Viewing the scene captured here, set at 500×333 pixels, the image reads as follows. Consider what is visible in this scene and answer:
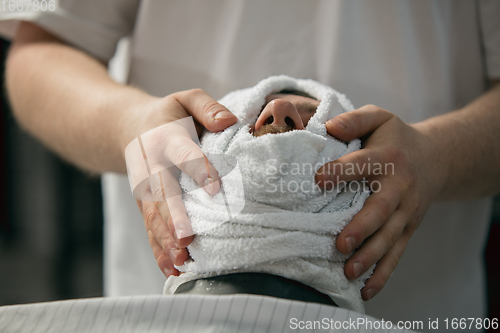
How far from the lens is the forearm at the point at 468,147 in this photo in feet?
1.67

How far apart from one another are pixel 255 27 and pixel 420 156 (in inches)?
13.2

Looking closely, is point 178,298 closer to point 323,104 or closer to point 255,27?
point 323,104


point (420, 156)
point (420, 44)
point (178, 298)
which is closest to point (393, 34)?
point (420, 44)

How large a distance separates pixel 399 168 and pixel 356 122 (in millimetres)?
83

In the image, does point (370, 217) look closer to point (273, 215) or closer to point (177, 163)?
point (273, 215)

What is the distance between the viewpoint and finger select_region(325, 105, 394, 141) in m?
0.40

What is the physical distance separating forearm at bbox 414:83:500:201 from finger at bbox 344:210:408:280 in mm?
130

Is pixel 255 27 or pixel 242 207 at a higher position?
pixel 255 27

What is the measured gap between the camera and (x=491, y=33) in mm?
625

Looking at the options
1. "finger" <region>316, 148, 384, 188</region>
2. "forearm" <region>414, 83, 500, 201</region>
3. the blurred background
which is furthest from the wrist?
the blurred background

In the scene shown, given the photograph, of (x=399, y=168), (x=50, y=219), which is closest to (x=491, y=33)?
(x=399, y=168)

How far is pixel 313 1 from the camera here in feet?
1.84

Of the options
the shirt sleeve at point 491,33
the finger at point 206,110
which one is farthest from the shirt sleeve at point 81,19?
the shirt sleeve at point 491,33

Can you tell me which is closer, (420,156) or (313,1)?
(420,156)
